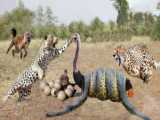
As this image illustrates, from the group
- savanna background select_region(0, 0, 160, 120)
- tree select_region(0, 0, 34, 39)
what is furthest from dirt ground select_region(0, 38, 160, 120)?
tree select_region(0, 0, 34, 39)

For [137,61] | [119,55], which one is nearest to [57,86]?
[119,55]

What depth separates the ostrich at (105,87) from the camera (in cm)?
1301

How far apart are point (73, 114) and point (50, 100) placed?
0.94 metres

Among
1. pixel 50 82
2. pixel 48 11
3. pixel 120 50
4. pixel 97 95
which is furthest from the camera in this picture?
pixel 48 11

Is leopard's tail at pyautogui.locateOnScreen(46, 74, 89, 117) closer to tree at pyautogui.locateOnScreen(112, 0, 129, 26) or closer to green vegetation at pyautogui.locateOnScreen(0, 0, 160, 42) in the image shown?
green vegetation at pyautogui.locateOnScreen(0, 0, 160, 42)

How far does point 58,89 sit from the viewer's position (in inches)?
557

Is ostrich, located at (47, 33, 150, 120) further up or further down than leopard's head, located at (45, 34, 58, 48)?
further down

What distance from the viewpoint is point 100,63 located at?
53.0 feet

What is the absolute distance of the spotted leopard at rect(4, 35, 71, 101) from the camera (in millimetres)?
14406

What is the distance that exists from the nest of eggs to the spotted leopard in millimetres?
365

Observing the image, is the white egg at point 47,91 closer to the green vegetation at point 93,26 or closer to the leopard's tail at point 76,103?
the leopard's tail at point 76,103

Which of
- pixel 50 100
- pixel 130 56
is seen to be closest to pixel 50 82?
pixel 50 100

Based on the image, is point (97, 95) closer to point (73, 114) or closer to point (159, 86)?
point (73, 114)

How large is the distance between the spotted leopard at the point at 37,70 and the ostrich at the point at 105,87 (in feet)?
4.42
